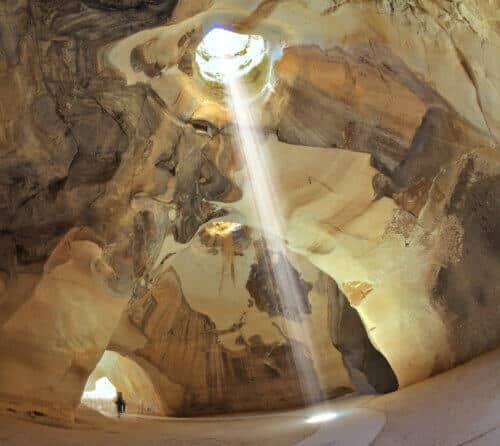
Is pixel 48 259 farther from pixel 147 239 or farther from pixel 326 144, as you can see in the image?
pixel 326 144

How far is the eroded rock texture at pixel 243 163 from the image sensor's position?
4.32 m

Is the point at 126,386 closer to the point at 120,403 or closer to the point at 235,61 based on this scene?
the point at 120,403

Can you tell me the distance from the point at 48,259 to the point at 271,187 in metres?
2.15

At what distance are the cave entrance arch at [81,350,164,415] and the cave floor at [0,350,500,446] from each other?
3398 millimetres

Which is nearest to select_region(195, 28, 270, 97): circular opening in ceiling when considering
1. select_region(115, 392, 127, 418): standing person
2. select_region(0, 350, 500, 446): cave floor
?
select_region(0, 350, 500, 446): cave floor

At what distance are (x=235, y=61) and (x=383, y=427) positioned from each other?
11.9 ft

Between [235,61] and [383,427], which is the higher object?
[235,61]

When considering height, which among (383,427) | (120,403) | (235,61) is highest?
(235,61)

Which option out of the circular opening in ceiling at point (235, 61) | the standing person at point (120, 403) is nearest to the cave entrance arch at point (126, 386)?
the standing person at point (120, 403)

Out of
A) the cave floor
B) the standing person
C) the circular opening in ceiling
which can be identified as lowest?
the standing person

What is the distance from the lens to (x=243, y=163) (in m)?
5.97

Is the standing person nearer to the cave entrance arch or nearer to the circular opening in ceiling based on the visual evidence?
the cave entrance arch

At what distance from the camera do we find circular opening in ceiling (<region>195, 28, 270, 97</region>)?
5812 mm

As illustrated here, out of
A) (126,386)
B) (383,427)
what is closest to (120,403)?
(126,386)
